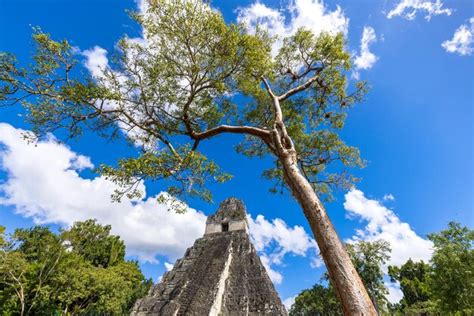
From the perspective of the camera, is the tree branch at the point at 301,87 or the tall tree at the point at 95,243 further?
the tall tree at the point at 95,243

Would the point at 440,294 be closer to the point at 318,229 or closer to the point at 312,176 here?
the point at 312,176

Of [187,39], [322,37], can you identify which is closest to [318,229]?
[187,39]

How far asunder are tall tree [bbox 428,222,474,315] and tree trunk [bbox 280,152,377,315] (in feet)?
50.3

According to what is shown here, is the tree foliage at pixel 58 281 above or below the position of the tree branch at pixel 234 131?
above

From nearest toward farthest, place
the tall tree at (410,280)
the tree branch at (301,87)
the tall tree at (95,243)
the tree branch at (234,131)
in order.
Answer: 1. the tree branch at (234,131)
2. the tree branch at (301,87)
3. the tall tree at (95,243)
4. the tall tree at (410,280)

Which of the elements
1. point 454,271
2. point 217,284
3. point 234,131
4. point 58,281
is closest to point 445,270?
point 454,271

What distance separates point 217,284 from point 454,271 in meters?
13.8

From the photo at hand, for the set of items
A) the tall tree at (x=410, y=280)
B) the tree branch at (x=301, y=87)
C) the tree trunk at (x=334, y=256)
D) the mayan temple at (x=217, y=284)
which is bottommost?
the tree trunk at (x=334, y=256)

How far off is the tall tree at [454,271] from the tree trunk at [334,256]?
15323mm

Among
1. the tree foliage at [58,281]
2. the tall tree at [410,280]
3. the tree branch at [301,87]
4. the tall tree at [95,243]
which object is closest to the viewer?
the tree branch at [301,87]

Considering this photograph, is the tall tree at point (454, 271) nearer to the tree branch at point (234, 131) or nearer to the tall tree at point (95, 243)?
the tree branch at point (234, 131)

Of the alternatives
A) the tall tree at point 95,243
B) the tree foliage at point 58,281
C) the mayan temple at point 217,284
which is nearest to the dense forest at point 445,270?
the mayan temple at point 217,284

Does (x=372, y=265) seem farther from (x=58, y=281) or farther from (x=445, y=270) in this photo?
(x=58, y=281)

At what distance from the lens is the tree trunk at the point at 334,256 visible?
112 inches
